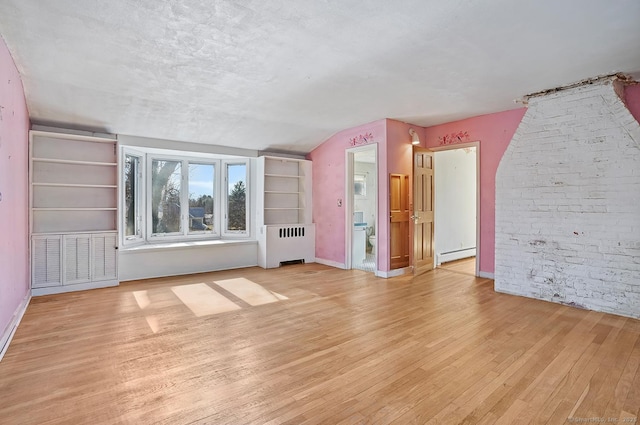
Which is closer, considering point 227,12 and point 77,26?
point 227,12

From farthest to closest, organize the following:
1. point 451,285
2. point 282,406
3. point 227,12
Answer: point 451,285, point 227,12, point 282,406

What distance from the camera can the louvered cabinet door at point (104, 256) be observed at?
15.3 ft

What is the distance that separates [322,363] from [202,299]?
2.31 metres

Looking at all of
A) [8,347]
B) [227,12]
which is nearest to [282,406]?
[8,347]

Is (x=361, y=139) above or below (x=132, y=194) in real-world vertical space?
above

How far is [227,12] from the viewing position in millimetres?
2469

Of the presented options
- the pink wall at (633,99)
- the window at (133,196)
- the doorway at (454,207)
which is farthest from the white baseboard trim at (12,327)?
the pink wall at (633,99)

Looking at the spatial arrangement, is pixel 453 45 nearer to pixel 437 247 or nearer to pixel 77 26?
pixel 77 26

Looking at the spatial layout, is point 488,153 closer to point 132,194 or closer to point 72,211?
point 132,194

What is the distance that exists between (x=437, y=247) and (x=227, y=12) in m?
5.35

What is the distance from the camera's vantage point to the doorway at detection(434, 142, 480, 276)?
6.33 m

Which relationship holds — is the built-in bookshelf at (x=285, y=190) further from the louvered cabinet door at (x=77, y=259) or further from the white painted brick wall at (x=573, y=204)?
the white painted brick wall at (x=573, y=204)

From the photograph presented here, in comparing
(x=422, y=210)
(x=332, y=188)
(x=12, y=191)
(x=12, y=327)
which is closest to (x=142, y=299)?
(x=12, y=327)

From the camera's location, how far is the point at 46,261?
14.2 ft
